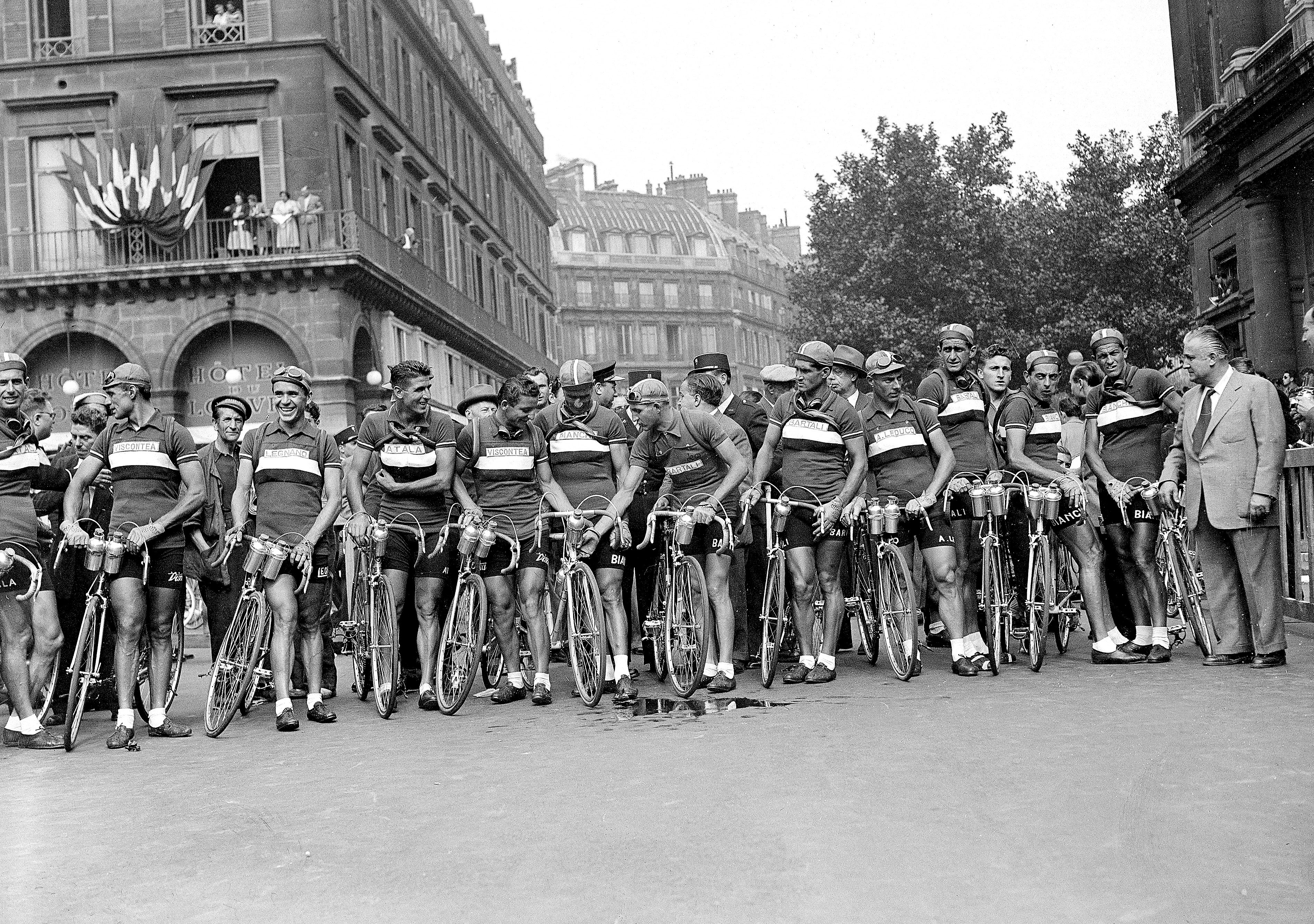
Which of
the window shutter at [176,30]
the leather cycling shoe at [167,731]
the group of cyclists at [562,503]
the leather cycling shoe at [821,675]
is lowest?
the leather cycling shoe at [821,675]

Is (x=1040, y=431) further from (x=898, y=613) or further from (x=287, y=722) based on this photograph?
(x=287, y=722)

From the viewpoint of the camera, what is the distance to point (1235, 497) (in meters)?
10.3

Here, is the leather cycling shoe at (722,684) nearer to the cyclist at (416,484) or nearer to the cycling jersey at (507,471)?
the cycling jersey at (507,471)

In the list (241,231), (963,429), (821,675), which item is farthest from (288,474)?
(241,231)

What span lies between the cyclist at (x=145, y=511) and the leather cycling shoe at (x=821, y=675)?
12.8 ft

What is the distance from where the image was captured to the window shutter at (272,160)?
32844 mm

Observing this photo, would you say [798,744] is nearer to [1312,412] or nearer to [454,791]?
[454,791]

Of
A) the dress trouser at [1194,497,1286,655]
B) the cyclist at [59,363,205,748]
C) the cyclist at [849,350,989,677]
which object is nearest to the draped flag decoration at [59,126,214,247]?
the cyclist at [59,363,205,748]

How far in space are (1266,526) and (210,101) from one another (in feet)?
90.3

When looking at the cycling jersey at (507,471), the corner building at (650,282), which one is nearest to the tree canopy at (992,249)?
the corner building at (650,282)

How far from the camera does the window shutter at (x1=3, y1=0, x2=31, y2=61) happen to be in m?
33.2

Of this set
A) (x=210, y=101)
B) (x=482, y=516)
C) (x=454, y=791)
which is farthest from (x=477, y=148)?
(x=454, y=791)

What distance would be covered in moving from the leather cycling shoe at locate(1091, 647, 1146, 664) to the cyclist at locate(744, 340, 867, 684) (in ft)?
5.66

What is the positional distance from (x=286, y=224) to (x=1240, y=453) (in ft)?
81.5
